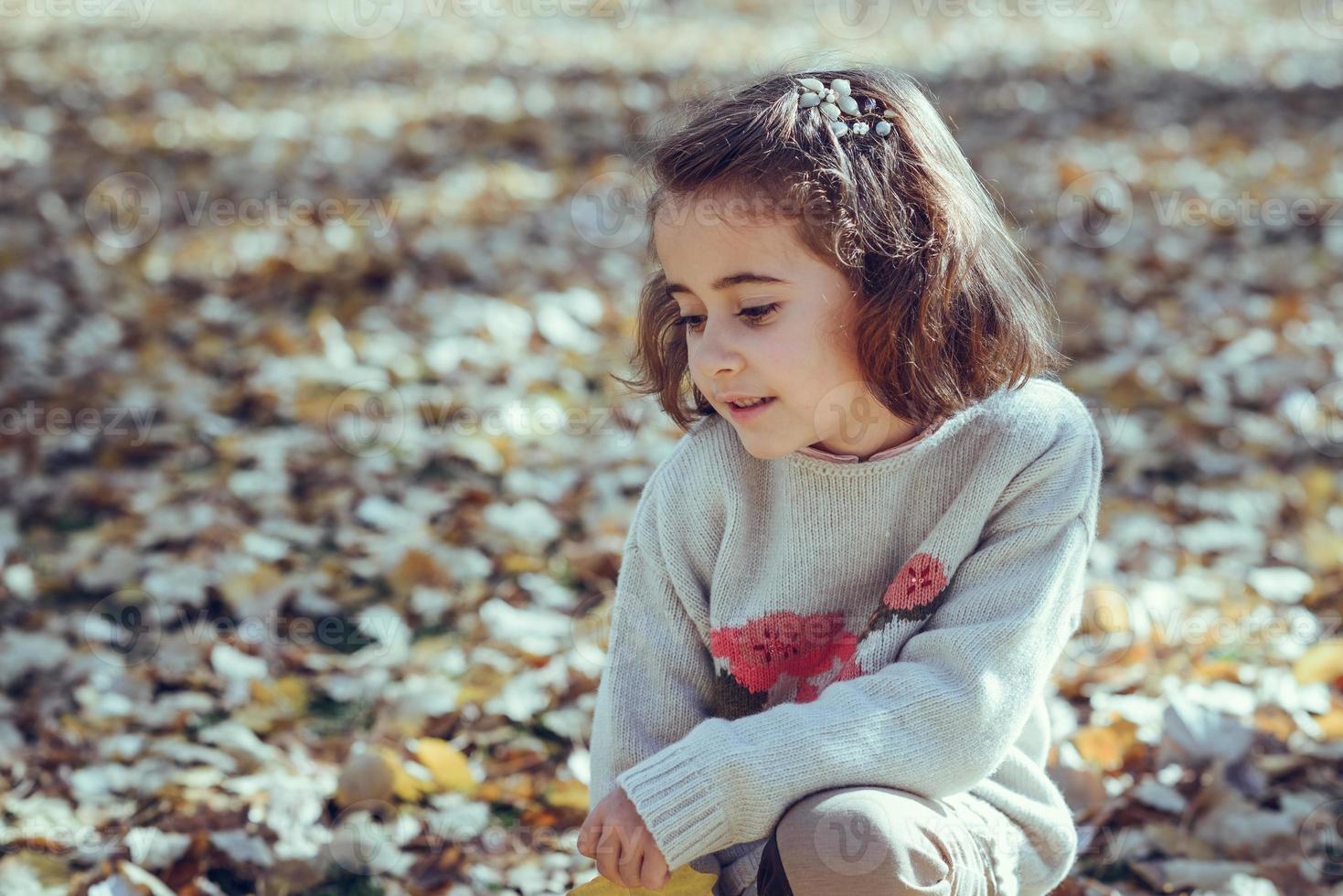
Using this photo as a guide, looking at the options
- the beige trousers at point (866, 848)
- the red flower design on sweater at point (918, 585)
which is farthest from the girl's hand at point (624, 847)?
the red flower design on sweater at point (918, 585)

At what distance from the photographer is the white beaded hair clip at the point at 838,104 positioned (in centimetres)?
161

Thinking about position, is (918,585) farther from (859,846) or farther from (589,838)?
(589,838)

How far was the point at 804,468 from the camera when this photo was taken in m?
1.71

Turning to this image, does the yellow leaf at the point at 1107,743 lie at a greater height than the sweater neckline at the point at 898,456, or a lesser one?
lesser

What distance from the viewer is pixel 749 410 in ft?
5.35

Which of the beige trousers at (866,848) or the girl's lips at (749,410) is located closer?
the beige trousers at (866,848)

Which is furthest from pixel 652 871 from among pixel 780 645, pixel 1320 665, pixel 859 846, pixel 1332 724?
pixel 1320 665

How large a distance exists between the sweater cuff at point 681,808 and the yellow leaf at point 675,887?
9 cm

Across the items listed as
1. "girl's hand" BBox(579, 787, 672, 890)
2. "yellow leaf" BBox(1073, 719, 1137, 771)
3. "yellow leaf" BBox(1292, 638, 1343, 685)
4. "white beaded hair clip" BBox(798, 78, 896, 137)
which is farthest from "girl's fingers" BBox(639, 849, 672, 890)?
"yellow leaf" BBox(1292, 638, 1343, 685)

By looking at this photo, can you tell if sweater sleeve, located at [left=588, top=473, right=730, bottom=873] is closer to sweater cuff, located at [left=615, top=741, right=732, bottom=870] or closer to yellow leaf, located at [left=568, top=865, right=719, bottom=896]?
yellow leaf, located at [left=568, top=865, right=719, bottom=896]

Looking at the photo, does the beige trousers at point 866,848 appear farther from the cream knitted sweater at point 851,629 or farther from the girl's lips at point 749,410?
the girl's lips at point 749,410

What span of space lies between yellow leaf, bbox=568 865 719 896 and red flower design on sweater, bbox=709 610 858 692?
0.26 meters

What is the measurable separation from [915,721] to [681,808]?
28cm

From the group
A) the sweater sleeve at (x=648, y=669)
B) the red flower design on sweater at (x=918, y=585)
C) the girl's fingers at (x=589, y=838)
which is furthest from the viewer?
the sweater sleeve at (x=648, y=669)
